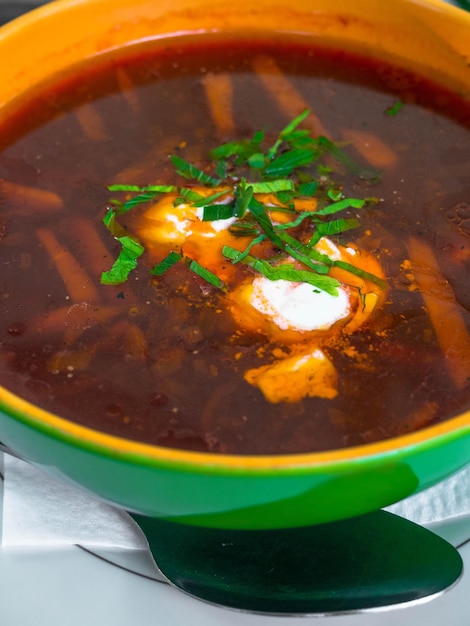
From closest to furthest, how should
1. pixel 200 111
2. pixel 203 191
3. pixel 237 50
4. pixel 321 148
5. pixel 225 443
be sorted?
pixel 225 443
pixel 203 191
pixel 321 148
pixel 200 111
pixel 237 50

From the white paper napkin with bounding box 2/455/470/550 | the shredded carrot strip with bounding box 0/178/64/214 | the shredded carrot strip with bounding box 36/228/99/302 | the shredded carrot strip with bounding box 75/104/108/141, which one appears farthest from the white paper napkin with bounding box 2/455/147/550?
the shredded carrot strip with bounding box 75/104/108/141

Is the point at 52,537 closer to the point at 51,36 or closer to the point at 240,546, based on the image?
the point at 240,546

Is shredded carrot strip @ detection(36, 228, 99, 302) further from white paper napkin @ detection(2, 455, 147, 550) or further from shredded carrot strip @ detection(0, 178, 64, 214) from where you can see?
white paper napkin @ detection(2, 455, 147, 550)

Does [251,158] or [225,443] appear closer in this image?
[225,443]

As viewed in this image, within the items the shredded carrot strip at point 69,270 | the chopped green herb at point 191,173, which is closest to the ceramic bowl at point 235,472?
the shredded carrot strip at point 69,270

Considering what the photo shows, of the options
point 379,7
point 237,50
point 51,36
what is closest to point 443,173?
point 379,7

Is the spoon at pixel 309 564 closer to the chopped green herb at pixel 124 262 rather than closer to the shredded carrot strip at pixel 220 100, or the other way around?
the chopped green herb at pixel 124 262
